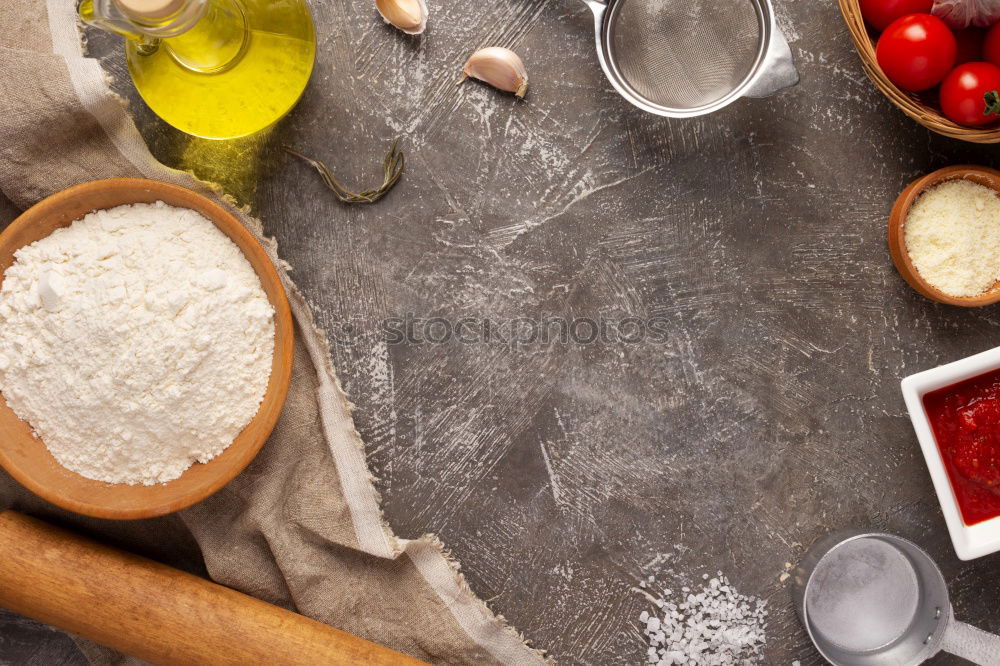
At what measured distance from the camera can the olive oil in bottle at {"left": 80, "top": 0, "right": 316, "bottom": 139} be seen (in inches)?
56.1

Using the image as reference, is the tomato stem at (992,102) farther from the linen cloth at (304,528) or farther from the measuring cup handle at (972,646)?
the linen cloth at (304,528)

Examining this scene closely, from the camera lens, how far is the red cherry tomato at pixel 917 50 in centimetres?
144

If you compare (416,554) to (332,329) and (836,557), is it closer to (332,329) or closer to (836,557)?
(332,329)

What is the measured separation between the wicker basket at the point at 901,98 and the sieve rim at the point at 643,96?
155 mm

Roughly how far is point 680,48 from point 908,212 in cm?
62

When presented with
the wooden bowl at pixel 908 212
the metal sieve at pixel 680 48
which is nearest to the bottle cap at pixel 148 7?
the metal sieve at pixel 680 48

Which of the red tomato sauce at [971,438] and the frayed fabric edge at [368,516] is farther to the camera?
the frayed fabric edge at [368,516]

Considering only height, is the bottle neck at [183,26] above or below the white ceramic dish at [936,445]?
above

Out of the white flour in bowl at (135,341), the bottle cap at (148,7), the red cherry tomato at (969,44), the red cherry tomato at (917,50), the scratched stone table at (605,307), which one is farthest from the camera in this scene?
the scratched stone table at (605,307)

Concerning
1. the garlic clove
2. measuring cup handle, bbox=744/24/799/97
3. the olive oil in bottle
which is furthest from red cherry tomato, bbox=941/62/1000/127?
the olive oil in bottle

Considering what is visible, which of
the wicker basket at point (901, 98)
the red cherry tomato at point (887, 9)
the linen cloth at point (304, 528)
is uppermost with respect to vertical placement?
the red cherry tomato at point (887, 9)

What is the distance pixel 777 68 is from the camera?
1.56 meters

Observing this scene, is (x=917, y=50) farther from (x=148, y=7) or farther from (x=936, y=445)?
(x=148, y=7)

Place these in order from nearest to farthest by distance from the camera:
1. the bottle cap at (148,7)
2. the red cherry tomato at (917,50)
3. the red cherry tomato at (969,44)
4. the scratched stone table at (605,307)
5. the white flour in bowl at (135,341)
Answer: the bottle cap at (148,7), the white flour in bowl at (135,341), the red cherry tomato at (917,50), the red cherry tomato at (969,44), the scratched stone table at (605,307)
